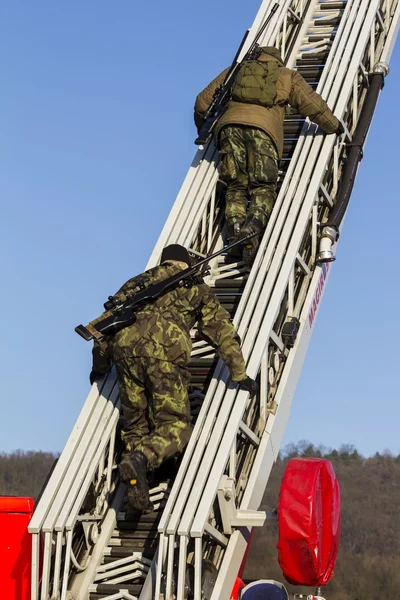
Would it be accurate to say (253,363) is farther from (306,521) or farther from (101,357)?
(306,521)

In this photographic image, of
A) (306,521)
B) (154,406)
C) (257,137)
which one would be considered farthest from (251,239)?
(306,521)

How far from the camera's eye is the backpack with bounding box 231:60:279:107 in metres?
8.17

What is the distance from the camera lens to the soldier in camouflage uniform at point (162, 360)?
6688 mm

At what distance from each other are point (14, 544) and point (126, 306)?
157cm

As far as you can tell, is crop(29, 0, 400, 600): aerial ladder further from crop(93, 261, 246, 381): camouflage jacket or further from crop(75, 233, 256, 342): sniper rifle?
crop(75, 233, 256, 342): sniper rifle

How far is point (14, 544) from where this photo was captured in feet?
22.2

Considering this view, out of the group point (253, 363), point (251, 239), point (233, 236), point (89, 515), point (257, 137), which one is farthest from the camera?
point (257, 137)

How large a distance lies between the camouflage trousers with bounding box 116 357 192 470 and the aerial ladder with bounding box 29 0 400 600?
11 cm

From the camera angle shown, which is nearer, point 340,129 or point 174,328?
point 174,328

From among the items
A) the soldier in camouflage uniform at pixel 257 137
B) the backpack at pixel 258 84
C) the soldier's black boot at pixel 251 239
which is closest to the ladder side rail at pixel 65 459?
the soldier's black boot at pixel 251 239

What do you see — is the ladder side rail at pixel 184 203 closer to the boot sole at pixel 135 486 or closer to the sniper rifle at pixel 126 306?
the sniper rifle at pixel 126 306

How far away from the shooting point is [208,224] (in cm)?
840

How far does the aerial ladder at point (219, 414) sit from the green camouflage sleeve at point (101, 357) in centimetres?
9

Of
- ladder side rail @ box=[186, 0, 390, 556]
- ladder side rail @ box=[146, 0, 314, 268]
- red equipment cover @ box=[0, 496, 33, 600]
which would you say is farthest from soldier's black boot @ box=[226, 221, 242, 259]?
red equipment cover @ box=[0, 496, 33, 600]
